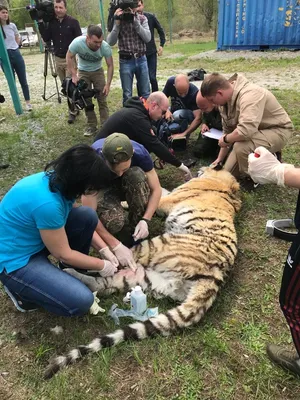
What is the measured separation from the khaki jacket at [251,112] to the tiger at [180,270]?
3.34ft

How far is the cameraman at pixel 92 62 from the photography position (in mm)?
5539

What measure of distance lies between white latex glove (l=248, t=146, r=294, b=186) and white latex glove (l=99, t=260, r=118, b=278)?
1.34 m

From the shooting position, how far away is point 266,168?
70.2 inches

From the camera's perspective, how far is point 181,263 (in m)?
2.67

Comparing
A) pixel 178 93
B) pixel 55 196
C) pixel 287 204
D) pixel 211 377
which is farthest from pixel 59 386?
pixel 178 93

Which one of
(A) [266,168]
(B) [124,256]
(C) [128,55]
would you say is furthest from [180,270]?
(C) [128,55]

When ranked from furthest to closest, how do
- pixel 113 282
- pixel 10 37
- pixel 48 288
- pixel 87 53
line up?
pixel 10 37 < pixel 87 53 < pixel 113 282 < pixel 48 288

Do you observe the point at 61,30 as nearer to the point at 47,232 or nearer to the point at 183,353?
the point at 47,232

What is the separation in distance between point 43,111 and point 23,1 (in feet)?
95.2

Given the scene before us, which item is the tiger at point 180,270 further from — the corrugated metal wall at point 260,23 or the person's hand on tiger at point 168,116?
the corrugated metal wall at point 260,23

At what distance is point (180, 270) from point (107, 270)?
22.6 inches

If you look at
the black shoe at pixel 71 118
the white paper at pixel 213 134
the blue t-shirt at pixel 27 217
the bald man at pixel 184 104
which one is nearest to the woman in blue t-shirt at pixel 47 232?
the blue t-shirt at pixel 27 217

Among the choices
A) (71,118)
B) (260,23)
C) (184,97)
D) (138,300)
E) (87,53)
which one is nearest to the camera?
(138,300)

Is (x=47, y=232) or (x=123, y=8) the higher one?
(x=123, y=8)
